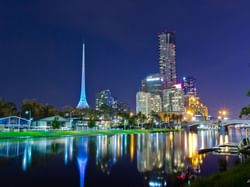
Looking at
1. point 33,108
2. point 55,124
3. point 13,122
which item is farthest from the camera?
point 33,108

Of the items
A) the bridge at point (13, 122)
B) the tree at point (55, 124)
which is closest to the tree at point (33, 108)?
the bridge at point (13, 122)

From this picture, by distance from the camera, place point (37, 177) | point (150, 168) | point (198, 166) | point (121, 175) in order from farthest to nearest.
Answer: point (198, 166) < point (150, 168) < point (121, 175) < point (37, 177)

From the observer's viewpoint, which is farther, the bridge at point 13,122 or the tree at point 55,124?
the tree at point 55,124

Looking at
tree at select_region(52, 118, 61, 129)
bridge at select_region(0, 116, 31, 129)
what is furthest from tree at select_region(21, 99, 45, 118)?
tree at select_region(52, 118, 61, 129)

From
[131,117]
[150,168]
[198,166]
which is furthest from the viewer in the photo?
[131,117]

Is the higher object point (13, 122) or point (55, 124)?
point (13, 122)

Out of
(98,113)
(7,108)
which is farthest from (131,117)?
(7,108)

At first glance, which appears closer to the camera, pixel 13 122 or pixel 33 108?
pixel 13 122

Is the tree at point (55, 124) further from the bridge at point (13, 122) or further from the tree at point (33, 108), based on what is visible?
the tree at point (33, 108)

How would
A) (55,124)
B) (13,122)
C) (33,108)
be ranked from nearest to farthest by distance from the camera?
(55,124) < (13,122) < (33,108)

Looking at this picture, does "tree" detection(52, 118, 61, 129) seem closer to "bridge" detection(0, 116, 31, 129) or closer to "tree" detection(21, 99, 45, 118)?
"bridge" detection(0, 116, 31, 129)

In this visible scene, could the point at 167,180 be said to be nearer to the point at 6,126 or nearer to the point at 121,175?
the point at 121,175

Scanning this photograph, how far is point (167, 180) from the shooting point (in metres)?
27.0

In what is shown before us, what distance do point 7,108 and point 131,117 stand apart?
79.9 meters
